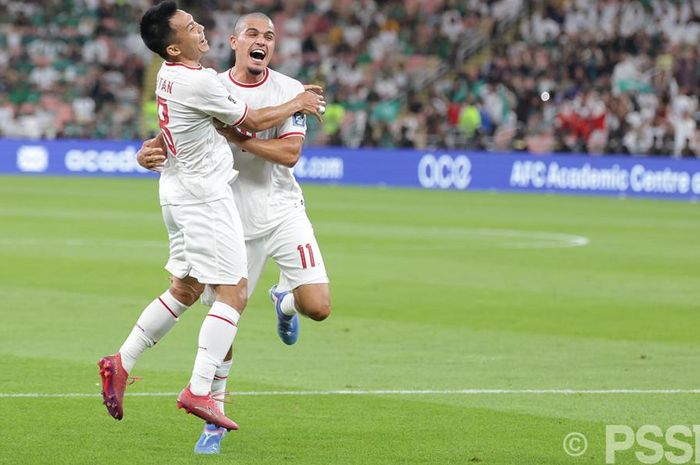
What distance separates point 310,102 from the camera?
25.1 feet

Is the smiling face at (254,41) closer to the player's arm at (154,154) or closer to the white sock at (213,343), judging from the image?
the player's arm at (154,154)

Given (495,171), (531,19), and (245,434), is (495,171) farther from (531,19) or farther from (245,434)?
(245,434)

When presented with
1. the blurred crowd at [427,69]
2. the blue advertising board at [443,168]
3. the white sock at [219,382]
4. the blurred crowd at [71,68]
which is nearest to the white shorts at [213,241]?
the white sock at [219,382]

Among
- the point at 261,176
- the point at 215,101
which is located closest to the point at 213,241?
the point at 215,101

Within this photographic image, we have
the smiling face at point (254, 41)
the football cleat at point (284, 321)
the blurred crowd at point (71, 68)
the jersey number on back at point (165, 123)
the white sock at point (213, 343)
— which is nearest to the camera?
the white sock at point (213, 343)

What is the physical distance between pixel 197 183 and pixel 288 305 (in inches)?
65.5

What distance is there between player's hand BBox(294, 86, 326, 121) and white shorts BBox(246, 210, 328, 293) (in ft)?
2.72

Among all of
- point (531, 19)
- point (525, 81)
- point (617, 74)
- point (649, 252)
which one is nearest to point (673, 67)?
point (617, 74)

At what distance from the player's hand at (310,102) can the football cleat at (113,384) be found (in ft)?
5.55

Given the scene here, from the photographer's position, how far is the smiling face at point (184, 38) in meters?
7.42

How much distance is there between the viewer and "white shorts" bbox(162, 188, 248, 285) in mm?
7320

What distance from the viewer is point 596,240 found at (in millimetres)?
20922

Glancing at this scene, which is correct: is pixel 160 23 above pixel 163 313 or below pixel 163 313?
above

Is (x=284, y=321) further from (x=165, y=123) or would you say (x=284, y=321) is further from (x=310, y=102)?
(x=165, y=123)
